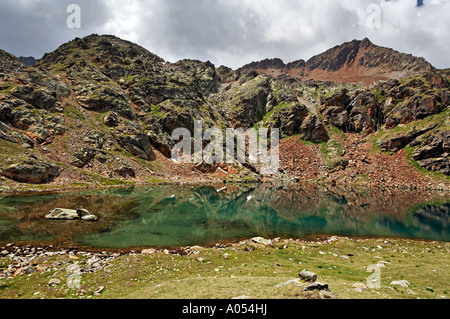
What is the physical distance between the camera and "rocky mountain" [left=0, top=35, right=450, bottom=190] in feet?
217

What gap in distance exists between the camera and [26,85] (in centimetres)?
7719

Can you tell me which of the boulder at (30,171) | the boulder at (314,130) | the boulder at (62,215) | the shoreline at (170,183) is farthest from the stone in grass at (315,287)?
the boulder at (314,130)

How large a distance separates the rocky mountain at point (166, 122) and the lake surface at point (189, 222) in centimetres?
2230

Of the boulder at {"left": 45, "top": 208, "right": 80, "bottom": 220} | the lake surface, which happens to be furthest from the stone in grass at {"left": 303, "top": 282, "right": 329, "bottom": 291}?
the boulder at {"left": 45, "top": 208, "right": 80, "bottom": 220}

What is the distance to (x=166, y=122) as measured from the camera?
373 feet

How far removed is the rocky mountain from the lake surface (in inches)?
878

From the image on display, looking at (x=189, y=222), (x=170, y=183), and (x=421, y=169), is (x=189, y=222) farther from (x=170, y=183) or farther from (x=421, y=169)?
(x=421, y=169)

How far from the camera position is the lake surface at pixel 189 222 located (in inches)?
964

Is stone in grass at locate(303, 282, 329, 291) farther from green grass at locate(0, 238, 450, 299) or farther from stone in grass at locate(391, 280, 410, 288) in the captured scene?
stone in grass at locate(391, 280, 410, 288)

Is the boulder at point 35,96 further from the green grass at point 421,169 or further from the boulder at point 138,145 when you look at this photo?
the green grass at point 421,169

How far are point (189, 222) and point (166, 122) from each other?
89229 mm

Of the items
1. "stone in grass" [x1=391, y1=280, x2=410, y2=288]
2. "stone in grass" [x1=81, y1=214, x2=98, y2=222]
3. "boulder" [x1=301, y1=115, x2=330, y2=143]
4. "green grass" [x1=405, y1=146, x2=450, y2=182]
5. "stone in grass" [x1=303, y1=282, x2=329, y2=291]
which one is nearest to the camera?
"stone in grass" [x1=303, y1=282, x2=329, y2=291]

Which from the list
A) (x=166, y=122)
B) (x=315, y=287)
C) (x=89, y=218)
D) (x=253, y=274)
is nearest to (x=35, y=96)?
(x=166, y=122)
